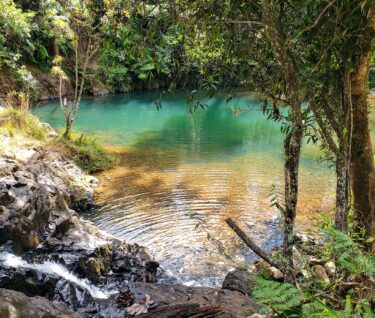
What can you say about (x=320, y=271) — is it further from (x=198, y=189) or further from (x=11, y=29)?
(x=11, y=29)

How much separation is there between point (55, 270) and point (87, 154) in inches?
199

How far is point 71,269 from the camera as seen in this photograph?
4309mm

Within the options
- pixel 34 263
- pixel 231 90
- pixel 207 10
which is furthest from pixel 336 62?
pixel 34 263

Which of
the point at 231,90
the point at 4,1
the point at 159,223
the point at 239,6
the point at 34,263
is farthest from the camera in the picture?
the point at 4,1

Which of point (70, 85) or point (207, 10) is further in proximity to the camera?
point (70, 85)

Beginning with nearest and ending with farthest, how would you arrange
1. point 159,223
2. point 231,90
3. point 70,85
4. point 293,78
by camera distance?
point 293,78, point 231,90, point 159,223, point 70,85

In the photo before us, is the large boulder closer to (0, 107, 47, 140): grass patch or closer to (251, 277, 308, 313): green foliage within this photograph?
(0, 107, 47, 140): grass patch

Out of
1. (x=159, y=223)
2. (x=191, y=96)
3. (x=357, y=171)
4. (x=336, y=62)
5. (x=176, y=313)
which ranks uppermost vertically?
(x=336, y=62)

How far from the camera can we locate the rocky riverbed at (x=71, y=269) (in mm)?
3369

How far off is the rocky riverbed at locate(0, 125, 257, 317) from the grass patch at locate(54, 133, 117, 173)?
129 inches

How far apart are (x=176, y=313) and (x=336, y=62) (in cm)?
218

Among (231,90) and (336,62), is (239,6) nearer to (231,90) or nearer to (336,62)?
(231,90)

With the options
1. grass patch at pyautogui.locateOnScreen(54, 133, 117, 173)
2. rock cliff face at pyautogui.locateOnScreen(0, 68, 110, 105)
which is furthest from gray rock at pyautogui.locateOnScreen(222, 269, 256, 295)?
rock cliff face at pyautogui.locateOnScreen(0, 68, 110, 105)

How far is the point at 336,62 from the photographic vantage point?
2623 mm
